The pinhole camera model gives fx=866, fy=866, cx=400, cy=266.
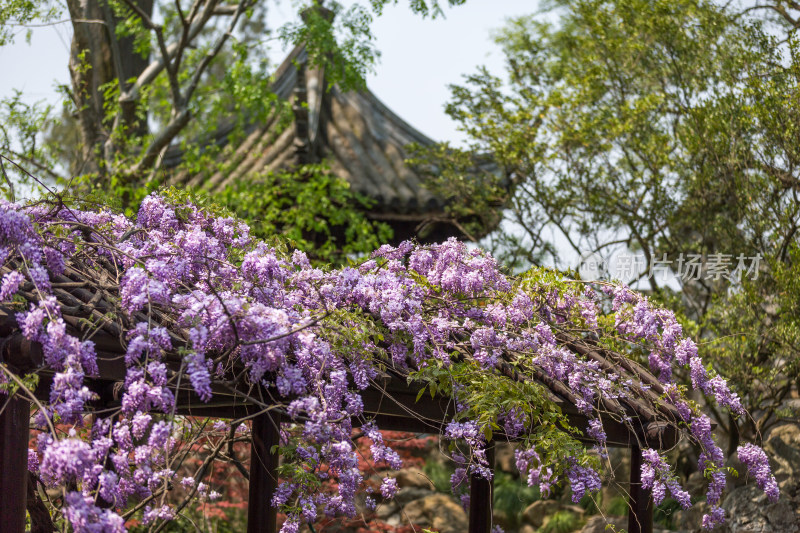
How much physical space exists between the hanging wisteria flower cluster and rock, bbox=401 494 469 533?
6261 millimetres

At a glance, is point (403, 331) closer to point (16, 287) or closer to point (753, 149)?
point (16, 287)

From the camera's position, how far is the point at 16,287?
290cm

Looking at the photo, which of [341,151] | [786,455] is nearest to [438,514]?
[786,455]

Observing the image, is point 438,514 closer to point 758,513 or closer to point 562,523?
point 562,523

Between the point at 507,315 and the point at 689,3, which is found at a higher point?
the point at 689,3

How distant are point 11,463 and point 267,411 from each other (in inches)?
37.5

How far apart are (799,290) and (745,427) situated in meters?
2.02

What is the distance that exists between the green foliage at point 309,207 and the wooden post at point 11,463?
621cm

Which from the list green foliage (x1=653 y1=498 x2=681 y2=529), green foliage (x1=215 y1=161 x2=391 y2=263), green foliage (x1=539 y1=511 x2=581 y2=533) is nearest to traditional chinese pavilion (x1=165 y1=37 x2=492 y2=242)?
green foliage (x1=215 y1=161 x2=391 y2=263)

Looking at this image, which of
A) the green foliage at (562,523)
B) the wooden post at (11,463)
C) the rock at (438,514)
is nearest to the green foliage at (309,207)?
the rock at (438,514)

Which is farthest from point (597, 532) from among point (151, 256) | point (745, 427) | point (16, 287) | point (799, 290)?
point (16, 287)

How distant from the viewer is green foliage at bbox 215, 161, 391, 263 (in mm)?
9516

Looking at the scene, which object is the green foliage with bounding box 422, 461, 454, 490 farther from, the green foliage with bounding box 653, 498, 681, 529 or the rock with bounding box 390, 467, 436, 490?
the green foliage with bounding box 653, 498, 681, 529

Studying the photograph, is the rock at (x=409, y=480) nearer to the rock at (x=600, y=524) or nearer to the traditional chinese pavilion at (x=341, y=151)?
the rock at (x=600, y=524)
